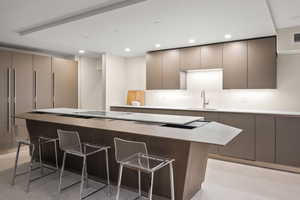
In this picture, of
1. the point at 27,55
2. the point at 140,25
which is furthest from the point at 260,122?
the point at 27,55

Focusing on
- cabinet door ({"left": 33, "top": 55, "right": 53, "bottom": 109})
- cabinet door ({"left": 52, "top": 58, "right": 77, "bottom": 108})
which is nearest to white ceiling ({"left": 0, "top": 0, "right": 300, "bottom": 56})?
cabinet door ({"left": 33, "top": 55, "right": 53, "bottom": 109})

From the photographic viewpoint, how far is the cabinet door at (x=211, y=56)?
4207 millimetres

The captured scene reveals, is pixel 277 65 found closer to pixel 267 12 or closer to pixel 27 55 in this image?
pixel 267 12

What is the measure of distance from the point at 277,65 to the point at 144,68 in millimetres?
3224

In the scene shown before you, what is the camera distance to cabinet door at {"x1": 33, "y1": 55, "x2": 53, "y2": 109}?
4.89 metres

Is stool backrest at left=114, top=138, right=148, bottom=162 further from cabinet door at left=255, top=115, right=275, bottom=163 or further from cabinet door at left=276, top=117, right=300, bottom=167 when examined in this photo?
cabinet door at left=276, top=117, right=300, bottom=167

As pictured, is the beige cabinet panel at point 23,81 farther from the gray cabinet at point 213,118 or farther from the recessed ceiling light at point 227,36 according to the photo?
the recessed ceiling light at point 227,36

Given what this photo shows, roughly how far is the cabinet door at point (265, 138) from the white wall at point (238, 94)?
67 centimetres

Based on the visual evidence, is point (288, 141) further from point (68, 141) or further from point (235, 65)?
point (68, 141)

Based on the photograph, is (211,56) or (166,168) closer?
(166,168)

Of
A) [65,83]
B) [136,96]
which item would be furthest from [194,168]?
[65,83]

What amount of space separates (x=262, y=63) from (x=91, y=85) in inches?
182

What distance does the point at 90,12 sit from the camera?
8.95ft

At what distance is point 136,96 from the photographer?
5.62 meters
